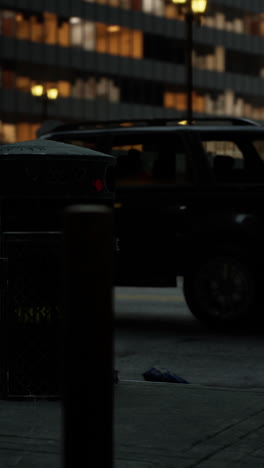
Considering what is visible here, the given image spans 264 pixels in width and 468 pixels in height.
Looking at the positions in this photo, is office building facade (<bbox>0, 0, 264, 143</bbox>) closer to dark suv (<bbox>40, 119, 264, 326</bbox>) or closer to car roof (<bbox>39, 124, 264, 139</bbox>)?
car roof (<bbox>39, 124, 264, 139</bbox>)

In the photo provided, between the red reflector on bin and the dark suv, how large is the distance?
3765 mm

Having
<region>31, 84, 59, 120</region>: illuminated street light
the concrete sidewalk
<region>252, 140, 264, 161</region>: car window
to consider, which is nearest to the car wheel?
<region>252, 140, 264, 161</region>: car window

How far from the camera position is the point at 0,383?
616 cm

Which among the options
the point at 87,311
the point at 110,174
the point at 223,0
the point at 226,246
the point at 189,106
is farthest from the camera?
the point at 223,0

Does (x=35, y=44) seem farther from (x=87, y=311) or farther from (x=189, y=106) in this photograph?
(x=87, y=311)

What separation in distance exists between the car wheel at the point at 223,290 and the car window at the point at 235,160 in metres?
0.86

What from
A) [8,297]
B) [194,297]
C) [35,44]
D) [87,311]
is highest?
[35,44]

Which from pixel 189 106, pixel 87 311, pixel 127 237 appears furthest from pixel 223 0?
pixel 87 311

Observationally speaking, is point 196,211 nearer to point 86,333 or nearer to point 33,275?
point 33,275

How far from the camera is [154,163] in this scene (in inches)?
415

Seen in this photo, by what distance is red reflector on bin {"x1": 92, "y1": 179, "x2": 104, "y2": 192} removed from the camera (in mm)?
6414

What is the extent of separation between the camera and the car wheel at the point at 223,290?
991 centimetres

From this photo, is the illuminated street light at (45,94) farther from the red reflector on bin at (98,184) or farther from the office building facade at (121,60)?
the red reflector on bin at (98,184)

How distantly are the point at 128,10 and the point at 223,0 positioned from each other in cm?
1029
